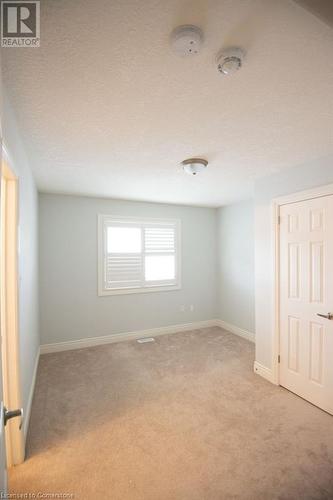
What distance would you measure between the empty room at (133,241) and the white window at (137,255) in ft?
0.16

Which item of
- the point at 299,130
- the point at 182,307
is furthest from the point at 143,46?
the point at 182,307

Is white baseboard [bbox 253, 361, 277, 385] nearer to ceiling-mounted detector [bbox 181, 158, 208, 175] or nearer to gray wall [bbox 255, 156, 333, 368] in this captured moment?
gray wall [bbox 255, 156, 333, 368]

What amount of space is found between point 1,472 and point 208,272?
4509mm

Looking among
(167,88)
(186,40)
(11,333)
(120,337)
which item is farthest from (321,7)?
(120,337)

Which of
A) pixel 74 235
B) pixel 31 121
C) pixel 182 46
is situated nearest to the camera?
pixel 182 46

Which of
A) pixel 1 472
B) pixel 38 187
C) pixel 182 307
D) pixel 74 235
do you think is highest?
pixel 38 187

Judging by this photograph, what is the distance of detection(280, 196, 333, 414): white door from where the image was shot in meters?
2.29

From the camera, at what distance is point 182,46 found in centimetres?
107

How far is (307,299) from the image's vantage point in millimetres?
2465

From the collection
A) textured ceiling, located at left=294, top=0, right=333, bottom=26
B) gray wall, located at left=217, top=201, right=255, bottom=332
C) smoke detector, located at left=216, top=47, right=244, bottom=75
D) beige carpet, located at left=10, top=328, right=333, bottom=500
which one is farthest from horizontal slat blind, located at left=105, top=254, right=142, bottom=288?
textured ceiling, located at left=294, top=0, right=333, bottom=26

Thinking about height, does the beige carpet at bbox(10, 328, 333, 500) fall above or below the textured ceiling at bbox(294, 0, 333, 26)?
below

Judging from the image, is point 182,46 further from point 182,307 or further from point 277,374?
point 182,307

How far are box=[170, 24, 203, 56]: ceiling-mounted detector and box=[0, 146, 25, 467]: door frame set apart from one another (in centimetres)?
131

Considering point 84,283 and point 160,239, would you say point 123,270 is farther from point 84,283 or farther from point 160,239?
point 160,239
